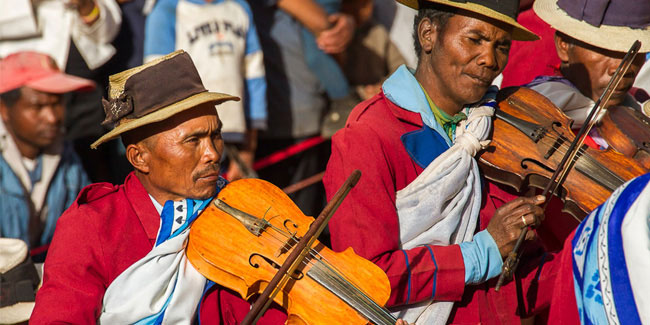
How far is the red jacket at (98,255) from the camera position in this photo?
3277 millimetres

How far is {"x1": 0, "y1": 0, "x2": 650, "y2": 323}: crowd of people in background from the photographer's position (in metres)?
5.73

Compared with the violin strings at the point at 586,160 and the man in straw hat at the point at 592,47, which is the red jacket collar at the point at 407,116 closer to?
the violin strings at the point at 586,160

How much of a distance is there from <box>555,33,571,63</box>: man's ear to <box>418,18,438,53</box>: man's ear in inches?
35.2

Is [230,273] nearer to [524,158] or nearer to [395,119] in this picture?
[395,119]

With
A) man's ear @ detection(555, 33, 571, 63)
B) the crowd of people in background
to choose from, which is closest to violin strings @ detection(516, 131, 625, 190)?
man's ear @ detection(555, 33, 571, 63)

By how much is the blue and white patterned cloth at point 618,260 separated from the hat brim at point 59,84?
3.54 metres

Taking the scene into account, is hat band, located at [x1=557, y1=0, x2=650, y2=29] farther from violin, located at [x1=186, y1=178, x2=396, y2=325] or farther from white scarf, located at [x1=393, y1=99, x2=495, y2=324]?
violin, located at [x1=186, y1=178, x2=396, y2=325]

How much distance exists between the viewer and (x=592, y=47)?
4355 millimetres

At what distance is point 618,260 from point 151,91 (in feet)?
5.87

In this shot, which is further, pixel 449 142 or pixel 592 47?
pixel 592 47

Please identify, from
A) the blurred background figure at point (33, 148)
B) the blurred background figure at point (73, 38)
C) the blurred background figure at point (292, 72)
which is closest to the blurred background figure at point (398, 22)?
the blurred background figure at point (292, 72)

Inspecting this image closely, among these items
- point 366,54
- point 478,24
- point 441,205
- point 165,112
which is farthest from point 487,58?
point 366,54

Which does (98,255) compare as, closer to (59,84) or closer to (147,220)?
(147,220)

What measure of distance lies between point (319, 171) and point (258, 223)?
3.86 m
